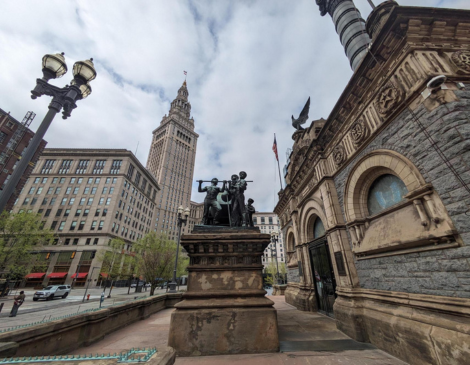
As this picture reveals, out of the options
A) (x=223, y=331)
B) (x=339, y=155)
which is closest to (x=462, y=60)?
(x=339, y=155)

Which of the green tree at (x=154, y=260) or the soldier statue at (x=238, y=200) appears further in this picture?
the green tree at (x=154, y=260)

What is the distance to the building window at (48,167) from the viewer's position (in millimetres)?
58169

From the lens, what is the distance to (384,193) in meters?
6.29

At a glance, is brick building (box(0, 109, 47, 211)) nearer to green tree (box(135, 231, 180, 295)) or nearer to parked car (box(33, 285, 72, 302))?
parked car (box(33, 285, 72, 302))

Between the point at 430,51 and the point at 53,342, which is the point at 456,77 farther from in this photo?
the point at 53,342

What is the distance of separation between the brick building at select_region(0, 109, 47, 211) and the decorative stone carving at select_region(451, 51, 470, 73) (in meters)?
48.5

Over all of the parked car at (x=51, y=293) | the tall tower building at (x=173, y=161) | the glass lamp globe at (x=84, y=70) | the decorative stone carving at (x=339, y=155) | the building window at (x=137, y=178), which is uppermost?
the tall tower building at (x=173, y=161)

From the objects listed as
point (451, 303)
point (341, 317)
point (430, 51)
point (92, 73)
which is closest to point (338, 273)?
point (341, 317)

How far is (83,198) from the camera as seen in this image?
178 ft

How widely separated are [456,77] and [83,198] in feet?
224

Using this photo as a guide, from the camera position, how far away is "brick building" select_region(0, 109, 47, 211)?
34.7 meters

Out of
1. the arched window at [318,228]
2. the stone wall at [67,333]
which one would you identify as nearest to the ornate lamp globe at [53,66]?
the stone wall at [67,333]

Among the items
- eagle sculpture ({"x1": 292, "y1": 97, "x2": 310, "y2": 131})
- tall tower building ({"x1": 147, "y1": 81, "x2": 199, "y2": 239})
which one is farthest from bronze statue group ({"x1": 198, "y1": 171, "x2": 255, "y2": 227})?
tall tower building ({"x1": 147, "y1": 81, "x2": 199, "y2": 239})

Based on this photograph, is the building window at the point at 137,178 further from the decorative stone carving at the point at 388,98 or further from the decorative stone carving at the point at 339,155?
the decorative stone carving at the point at 388,98
